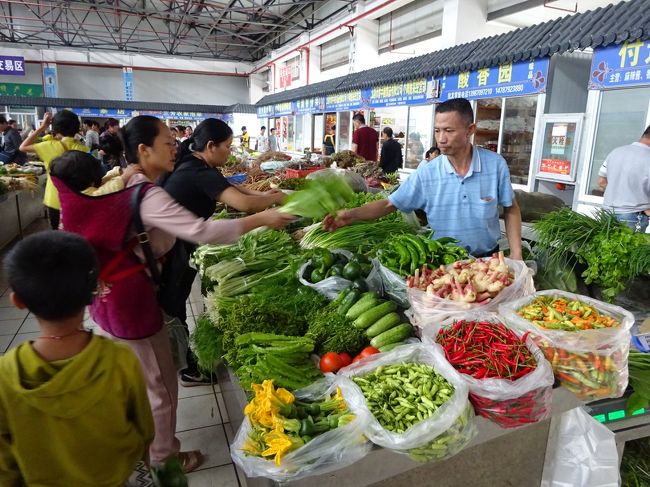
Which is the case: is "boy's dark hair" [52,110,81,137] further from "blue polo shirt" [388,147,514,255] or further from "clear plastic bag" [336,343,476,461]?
"clear plastic bag" [336,343,476,461]

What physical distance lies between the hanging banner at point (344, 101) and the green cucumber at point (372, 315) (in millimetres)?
10757

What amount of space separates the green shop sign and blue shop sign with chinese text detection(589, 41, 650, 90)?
82.9ft

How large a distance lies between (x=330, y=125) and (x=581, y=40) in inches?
430

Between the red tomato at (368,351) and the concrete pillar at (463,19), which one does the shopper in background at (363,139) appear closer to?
the concrete pillar at (463,19)

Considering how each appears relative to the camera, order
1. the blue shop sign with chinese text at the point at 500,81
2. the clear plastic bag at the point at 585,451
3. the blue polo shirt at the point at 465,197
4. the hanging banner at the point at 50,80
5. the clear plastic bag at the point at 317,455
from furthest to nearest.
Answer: the hanging banner at the point at 50,80
the blue shop sign with chinese text at the point at 500,81
the blue polo shirt at the point at 465,197
the clear plastic bag at the point at 585,451
the clear plastic bag at the point at 317,455

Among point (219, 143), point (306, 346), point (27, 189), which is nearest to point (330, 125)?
point (27, 189)

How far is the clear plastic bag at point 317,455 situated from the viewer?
1.50 m

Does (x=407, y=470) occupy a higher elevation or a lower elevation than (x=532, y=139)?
lower

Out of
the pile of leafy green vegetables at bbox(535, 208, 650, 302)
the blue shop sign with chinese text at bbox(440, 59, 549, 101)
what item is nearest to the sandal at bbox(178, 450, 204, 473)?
the pile of leafy green vegetables at bbox(535, 208, 650, 302)

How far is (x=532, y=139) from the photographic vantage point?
802 cm

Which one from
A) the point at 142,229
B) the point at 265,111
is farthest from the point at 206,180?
the point at 265,111

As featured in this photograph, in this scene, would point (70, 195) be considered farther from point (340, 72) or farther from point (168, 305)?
point (340, 72)

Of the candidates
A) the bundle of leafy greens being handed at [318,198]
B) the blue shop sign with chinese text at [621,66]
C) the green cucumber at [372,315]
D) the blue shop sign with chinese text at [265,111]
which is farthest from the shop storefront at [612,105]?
the blue shop sign with chinese text at [265,111]

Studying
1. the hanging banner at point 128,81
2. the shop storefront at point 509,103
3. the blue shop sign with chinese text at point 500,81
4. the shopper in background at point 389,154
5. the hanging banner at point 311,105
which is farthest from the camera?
the hanging banner at point 128,81
